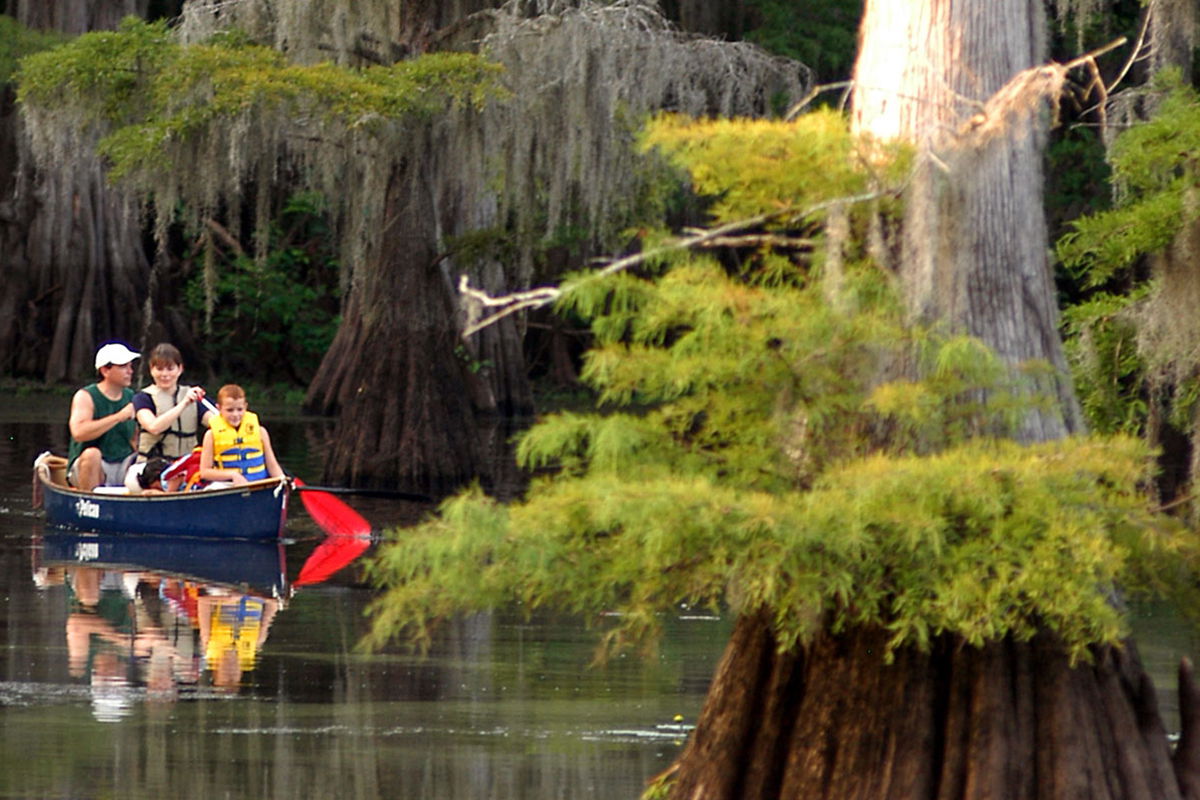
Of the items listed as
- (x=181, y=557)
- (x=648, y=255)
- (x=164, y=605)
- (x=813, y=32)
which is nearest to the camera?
(x=648, y=255)

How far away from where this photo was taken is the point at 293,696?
916 centimetres

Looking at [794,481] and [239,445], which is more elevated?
[794,481]

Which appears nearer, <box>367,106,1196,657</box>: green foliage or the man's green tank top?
<box>367,106,1196,657</box>: green foliage

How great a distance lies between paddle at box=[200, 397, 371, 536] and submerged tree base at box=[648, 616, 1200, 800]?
31.2 feet

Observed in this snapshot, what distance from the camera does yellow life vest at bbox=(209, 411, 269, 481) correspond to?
580 inches

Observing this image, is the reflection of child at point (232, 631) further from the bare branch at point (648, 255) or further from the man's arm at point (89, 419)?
the bare branch at point (648, 255)

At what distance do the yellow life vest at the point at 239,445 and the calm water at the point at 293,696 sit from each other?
4.26 ft

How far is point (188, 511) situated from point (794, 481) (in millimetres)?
9603

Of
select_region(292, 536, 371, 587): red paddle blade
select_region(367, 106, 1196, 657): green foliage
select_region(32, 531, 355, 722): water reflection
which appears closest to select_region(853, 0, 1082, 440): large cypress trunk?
select_region(367, 106, 1196, 657): green foliage

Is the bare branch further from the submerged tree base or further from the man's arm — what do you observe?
the man's arm

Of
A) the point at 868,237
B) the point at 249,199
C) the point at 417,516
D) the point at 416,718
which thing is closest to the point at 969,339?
the point at 868,237

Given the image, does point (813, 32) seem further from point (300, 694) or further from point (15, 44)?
point (300, 694)

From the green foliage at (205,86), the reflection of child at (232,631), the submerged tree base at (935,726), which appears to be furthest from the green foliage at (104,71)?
the submerged tree base at (935,726)

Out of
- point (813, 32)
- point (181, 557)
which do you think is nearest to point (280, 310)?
point (813, 32)
